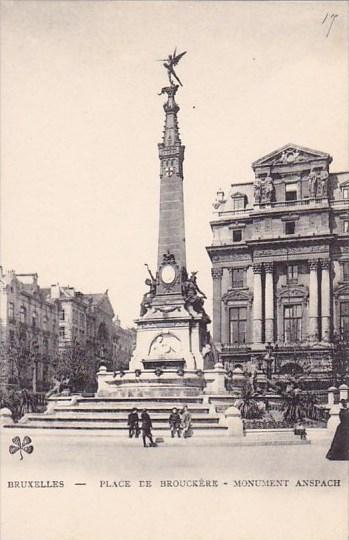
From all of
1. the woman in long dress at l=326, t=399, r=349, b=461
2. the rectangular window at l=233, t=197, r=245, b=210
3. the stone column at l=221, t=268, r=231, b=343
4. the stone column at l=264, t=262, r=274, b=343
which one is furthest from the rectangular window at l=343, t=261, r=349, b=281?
the woman in long dress at l=326, t=399, r=349, b=461

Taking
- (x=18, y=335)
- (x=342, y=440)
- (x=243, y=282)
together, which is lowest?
(x=342, y=440)

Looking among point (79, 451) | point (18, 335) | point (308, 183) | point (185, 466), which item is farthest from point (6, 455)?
point (308, 183)

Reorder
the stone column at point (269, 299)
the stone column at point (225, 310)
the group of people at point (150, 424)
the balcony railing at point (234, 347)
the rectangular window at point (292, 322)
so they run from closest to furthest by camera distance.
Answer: the group of people at point (150, 424), the rectangular window at point (292, 322), the balcony railing at point (234, 347), the stone column at point (269, 299), the stone column at point (225, 310)

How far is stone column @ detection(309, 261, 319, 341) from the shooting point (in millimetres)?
26094

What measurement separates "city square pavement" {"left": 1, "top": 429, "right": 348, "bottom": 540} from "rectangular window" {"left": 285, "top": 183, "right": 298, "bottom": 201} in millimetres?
18509

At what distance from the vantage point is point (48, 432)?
13.0m

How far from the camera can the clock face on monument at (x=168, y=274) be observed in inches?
779

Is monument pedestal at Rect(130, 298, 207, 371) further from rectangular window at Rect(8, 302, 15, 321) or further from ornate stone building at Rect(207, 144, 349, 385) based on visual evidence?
ornate stone building at Rect(207, 144, 349, 385)

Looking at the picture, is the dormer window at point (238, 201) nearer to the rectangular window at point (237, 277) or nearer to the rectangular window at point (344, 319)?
the rectangular window at point (237, 277)

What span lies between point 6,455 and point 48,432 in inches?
106

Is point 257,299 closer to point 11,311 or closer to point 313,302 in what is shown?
point 313,302

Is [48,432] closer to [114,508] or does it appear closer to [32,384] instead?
[114,508]

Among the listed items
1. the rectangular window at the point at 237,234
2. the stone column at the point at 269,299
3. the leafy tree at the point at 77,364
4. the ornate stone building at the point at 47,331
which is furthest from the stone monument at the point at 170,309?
the rectangular window at the point at 237,234

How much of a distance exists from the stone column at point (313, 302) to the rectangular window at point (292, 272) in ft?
3.75
